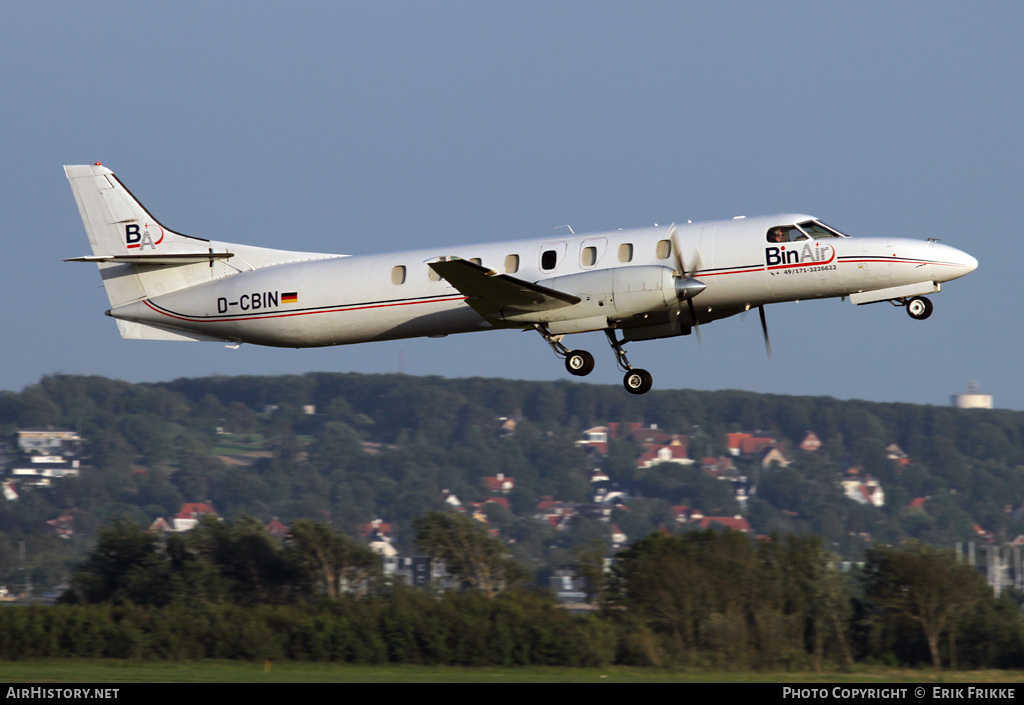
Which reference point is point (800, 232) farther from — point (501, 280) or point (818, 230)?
point (501, 280)

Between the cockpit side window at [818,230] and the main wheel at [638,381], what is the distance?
3.56 meters

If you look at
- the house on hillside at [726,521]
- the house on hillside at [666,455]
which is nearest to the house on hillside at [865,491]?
the house on hillside at [726,521]

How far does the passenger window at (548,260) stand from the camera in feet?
63.0

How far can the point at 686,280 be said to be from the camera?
18219 millimetres

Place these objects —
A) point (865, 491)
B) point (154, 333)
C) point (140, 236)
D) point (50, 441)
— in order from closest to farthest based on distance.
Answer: point (154, 333) < point (140, 236) < point (50, 441) < point (865, 491)

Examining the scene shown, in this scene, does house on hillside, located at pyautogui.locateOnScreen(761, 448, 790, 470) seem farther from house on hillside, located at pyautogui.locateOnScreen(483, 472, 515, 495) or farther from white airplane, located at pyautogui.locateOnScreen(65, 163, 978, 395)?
white airplane, located at pyautogui.locateOnScreen(65, 163, 978, 395)

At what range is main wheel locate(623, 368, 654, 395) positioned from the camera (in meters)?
19.9

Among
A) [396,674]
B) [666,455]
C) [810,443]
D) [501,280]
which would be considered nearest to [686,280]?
[501,280]

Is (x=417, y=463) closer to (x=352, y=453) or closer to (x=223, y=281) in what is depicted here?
(x=352, y=453)

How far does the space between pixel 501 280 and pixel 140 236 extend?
27.0 feet

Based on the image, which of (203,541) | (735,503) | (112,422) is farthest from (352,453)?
(203,541)

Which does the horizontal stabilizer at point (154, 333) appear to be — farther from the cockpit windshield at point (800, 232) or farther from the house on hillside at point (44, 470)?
the house on hillside at point (44, 470)

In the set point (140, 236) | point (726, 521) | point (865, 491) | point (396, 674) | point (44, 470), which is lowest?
point (726, 521)

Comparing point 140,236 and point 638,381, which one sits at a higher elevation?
point 140,236
